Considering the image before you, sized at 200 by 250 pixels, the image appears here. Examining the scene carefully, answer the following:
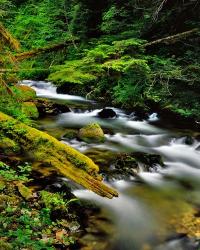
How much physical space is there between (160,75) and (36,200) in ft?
26.3

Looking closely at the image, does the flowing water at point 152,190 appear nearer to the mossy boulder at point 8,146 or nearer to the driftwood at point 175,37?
the mossy boulder at point 8,146

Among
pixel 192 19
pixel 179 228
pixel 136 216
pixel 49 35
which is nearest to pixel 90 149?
pixel 136 216

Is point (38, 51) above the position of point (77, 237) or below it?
above

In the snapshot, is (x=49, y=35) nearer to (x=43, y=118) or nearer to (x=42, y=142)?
(x=43, y=118)

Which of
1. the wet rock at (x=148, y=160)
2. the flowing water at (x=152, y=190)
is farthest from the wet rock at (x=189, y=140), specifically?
the wet rock at (x=148, y=160)

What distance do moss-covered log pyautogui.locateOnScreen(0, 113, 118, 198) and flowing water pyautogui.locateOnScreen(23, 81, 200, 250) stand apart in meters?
0.25

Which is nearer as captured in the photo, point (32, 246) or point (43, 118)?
point (32, 246)

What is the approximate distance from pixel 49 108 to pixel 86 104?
2108mm

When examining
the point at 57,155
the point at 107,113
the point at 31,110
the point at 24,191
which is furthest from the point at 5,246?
the point at 107,113

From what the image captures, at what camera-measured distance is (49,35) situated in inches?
774

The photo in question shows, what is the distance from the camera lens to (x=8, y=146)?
6930 millimetres

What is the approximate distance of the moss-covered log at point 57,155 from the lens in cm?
622

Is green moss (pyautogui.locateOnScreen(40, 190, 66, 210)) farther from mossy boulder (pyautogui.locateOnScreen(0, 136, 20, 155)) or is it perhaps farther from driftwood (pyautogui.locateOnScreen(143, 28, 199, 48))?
driftwood (pyautogui.locateOnScreen(143, 28, 199, 48))

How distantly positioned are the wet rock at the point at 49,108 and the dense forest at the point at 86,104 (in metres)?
0.05
